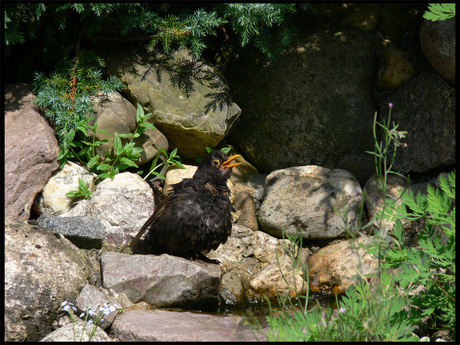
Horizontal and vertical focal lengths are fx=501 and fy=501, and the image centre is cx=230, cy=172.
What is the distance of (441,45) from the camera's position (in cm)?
596

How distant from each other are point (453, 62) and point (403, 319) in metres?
3.80

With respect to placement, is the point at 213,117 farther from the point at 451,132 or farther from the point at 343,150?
the point at 451,132

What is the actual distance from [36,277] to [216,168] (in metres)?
2.21

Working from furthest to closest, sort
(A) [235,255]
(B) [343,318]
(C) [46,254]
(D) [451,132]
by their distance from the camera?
(D) [451,132], (A) [235,255], (C) [46,254], (B) [343,318]

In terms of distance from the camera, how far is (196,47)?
229 inches

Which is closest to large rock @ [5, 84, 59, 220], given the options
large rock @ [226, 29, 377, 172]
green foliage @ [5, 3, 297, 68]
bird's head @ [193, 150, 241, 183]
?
green foliage @ [5, 3, 297, 68]

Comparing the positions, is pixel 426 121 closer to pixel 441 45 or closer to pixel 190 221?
pixel 441 45

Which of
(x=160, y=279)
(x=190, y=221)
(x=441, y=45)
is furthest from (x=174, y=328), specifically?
(x=441, y=45)

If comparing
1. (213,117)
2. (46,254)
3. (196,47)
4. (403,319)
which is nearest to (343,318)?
(403,319)

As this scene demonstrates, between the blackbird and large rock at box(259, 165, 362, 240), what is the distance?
86 centimetres

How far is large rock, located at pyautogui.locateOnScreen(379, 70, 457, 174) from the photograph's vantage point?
20.0ft

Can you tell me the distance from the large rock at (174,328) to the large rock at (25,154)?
1869mm

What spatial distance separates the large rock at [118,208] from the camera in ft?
16.7

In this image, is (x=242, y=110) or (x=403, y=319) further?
(x=242, y=110)
